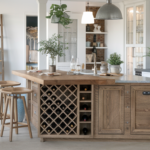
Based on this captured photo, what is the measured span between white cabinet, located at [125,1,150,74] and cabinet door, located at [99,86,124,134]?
144 inches

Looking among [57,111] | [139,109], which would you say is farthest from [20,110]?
[139,109]

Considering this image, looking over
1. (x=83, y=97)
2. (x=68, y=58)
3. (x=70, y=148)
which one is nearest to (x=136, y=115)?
(x=83, y=97)

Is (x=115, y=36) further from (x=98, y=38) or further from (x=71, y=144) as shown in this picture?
(x=71, y=144)

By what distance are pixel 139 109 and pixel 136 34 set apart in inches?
155

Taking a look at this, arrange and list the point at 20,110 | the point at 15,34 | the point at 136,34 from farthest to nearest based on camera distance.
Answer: the point at 15,34, the point at 136,34, the point at 20,110

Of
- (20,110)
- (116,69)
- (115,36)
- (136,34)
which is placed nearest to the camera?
(20,110)

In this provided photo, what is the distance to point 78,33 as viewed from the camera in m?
8.22

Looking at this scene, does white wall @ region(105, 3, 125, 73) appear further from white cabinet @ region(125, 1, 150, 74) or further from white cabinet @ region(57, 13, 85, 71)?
white cabinet @ region(57, 13, 85, 71)

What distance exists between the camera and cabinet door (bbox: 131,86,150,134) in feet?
12.6

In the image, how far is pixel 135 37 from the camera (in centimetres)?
738

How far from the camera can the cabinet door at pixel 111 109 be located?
3838 millimetres

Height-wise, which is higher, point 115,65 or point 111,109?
point 115,65

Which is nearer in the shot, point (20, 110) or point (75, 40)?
point (20, 110)

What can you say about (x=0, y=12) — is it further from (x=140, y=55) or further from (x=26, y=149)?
(x=26, y=149)
